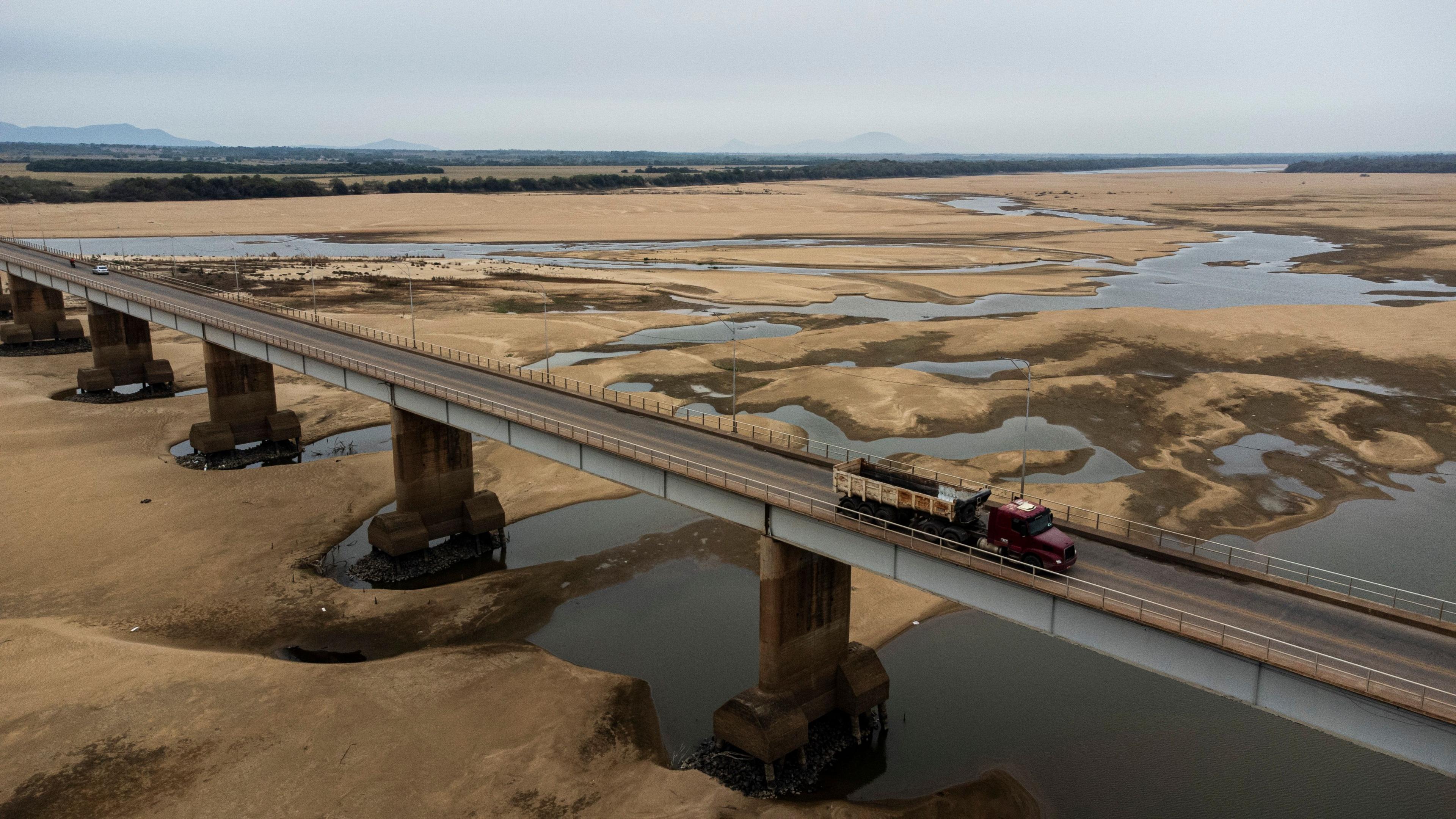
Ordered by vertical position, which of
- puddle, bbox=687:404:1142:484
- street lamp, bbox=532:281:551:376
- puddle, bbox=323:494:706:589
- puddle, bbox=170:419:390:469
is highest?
street lamp, bbox=532:281:551:376

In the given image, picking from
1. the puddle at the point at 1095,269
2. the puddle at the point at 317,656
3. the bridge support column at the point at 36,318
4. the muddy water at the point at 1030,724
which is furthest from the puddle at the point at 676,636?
the bridge support column at the point at 36,318

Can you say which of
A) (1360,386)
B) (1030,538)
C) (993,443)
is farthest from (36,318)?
(1360,386)

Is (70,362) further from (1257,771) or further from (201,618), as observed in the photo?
(1257,771)

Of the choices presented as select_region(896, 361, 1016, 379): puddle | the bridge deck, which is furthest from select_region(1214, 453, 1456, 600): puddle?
select_region(896, 361, 1016, 379): puddle

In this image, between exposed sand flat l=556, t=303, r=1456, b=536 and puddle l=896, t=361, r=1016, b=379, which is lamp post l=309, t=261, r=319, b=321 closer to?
exposed sand flat l=556, t=303, r=1456, b=536

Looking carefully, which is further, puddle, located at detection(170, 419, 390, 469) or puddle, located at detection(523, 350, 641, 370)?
puddle, located at detection(523, 350, 641, 370)

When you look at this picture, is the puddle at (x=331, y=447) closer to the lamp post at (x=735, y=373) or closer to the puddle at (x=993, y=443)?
the puddle at (x=993, y=443)
